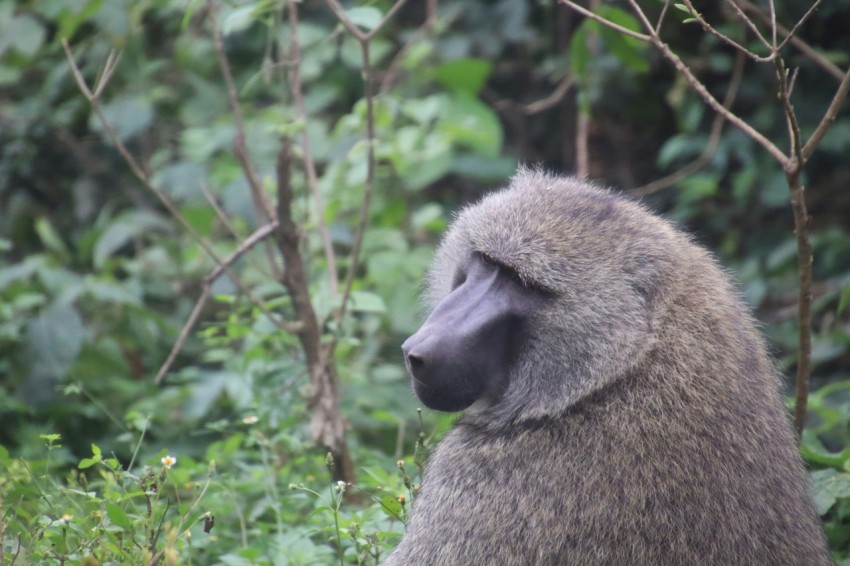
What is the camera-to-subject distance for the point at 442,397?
8.71ft

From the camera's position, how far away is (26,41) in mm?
5430

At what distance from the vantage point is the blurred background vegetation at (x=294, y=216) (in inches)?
131

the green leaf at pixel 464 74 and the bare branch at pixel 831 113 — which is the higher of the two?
the bare branch at pixel 831 113

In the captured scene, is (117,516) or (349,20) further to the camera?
(349,20)

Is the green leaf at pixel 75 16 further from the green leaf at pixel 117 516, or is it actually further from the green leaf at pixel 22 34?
the green leaf at pixel 117 516

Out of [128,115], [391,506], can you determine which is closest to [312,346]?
[391,506]

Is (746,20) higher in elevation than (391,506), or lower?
higher

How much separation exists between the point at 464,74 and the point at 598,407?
4.01 meters

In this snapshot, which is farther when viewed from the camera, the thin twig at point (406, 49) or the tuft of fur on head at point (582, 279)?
the thin twig at point (406, 49)

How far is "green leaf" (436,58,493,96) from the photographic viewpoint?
6199 mm

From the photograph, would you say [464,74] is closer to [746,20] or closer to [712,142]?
[712,142]

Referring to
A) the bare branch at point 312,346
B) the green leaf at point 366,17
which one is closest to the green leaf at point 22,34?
the bare branch at point 312,346

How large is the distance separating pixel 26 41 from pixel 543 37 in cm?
321

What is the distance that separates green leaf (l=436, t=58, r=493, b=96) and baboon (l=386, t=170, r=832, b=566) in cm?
339
